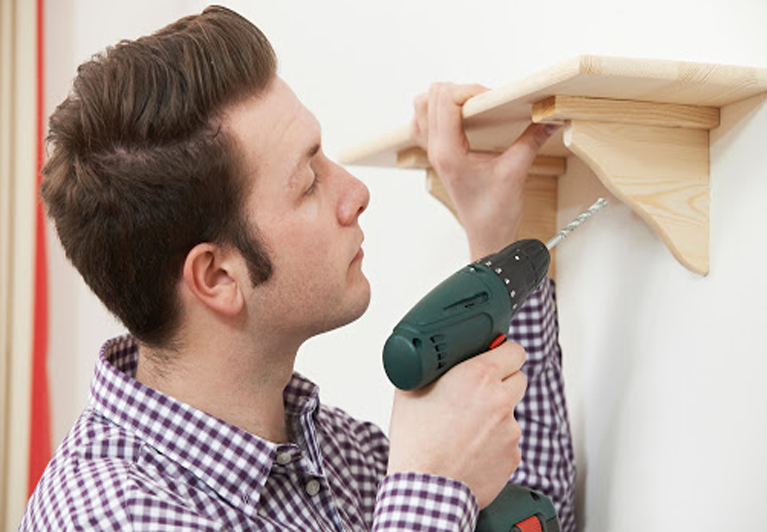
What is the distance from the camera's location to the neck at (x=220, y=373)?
951mm

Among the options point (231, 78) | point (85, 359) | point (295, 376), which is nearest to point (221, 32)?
point (231, 78)

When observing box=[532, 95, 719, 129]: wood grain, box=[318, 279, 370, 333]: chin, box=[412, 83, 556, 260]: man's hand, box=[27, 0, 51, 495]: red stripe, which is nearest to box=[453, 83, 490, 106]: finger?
box=[412, 83, 556, 260]: man's hand

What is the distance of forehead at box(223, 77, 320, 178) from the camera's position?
2.97 ft

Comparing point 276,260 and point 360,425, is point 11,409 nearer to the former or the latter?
point 360,425

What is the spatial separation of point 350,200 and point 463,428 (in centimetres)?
27

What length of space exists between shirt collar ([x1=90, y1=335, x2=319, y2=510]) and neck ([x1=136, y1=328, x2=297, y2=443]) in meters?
0.05

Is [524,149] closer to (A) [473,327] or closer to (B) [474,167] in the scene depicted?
(B) [474,167]

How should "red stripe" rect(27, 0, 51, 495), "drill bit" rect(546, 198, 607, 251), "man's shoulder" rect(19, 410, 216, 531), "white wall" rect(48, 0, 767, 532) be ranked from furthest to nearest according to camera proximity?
"red stripe" rect(27, 0, 51, 495) < "drill bit" rect(546, 198, 607, 251) < "white wall" rect(48, 0, 767, 532) < "man's shoulder" rect(19, 410, 216, 531)

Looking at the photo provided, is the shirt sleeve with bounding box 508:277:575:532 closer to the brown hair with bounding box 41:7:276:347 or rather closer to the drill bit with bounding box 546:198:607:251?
the drill bit with bounding box 546:198:607:251

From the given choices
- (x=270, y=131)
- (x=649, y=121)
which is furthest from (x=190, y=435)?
(x=649, y=121)

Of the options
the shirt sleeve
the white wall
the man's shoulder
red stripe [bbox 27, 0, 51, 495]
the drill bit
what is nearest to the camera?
the man's shoulder

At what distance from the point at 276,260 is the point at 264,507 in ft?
0.82

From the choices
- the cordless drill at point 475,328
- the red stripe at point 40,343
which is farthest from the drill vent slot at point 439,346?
the red stripe at point 40,343

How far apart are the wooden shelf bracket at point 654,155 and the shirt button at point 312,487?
43 cm
